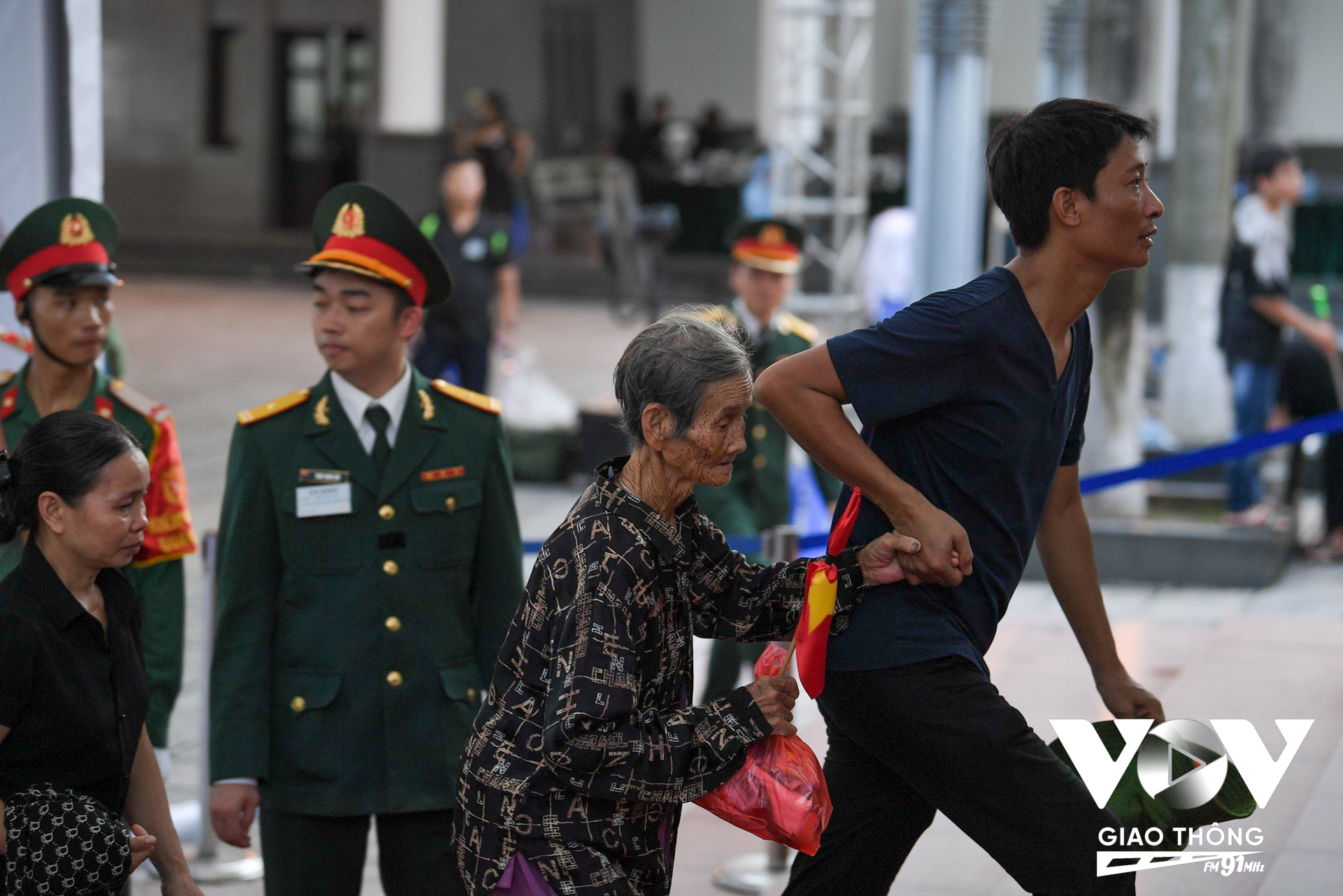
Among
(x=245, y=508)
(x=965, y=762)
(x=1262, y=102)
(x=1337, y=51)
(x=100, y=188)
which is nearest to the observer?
(x=965, y=762)

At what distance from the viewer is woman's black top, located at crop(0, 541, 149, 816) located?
2.68 meters

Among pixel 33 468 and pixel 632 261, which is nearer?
pixel 33 468

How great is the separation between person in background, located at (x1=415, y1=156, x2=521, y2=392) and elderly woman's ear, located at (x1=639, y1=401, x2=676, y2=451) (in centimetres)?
762

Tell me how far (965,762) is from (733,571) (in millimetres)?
478

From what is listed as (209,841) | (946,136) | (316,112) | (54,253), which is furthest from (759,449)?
(316,112)

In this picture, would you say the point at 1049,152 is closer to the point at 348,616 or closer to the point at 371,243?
the point at 371,243

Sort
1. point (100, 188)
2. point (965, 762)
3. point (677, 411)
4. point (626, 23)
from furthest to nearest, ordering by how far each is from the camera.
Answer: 1. point (626, 23)
2. point (100, 188)
3. point (965, 762)
4. point (677, 411)

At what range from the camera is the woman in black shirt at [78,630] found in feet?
8.84

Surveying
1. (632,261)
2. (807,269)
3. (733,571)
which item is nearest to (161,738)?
(733,571)

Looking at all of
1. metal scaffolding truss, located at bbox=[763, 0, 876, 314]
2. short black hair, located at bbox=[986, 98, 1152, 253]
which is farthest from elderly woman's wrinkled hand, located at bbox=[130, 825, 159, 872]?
metal scaffolding truss, located at bbox=[763, 0, 876, 314]

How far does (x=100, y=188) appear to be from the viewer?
5273 mm

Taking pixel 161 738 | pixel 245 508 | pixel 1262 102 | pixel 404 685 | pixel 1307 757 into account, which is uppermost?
pixel 1262 102

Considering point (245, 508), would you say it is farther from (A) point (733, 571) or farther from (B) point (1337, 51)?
(B) point (1337, 51)

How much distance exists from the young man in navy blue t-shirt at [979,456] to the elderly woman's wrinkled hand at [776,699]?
28cm
